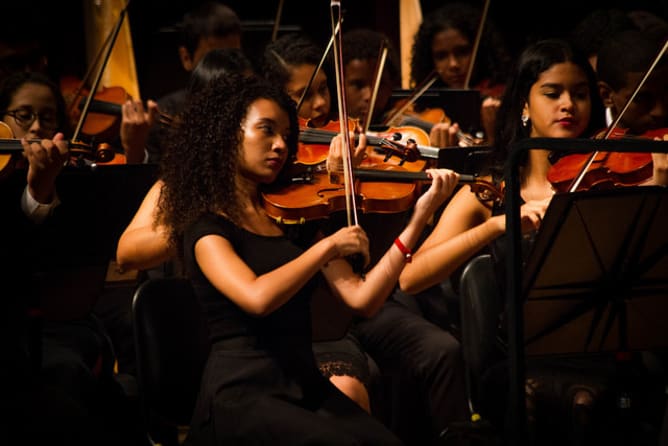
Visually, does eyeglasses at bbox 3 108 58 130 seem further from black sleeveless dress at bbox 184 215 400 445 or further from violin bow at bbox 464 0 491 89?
violin bow at bbox 464 0 491 89

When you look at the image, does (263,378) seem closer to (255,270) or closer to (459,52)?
(255,270)

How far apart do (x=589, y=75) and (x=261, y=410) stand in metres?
1.06

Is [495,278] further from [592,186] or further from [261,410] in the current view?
[261,410]

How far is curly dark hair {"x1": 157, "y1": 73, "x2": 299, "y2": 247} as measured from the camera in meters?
1.84

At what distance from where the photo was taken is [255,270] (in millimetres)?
1750

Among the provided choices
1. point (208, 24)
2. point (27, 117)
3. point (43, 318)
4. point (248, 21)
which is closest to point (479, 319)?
point (43, 318)

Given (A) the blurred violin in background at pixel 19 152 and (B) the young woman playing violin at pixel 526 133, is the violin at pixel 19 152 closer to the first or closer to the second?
(A) the blurred violin in background at pixel 19 152

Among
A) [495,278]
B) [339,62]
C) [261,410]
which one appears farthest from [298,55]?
[261,410]

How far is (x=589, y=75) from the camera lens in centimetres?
215

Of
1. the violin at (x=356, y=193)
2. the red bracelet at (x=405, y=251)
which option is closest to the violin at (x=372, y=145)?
the violin at (x=356, y=193)

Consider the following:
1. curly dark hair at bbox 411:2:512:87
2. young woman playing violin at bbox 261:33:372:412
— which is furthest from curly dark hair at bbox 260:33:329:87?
curly dark hair at bbox 411:2:512:87

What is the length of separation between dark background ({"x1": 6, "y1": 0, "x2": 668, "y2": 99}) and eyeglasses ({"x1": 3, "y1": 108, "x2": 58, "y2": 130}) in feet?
2.37

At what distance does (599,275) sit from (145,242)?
932 millimetres

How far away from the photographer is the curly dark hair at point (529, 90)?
84.0 inches
